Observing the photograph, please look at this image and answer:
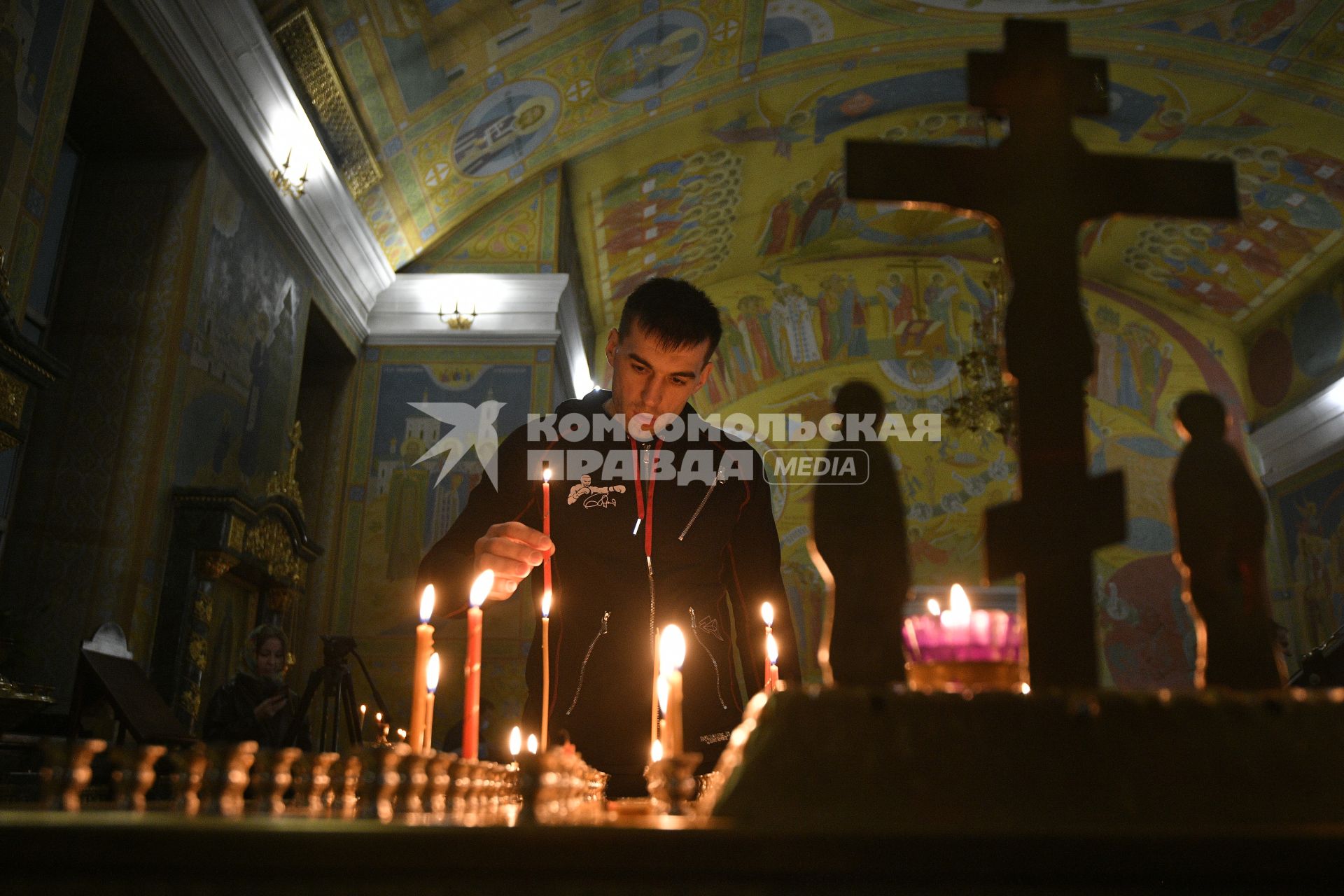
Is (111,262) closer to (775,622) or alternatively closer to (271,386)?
(271,386)

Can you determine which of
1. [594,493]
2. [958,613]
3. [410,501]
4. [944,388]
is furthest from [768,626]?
[944,388]

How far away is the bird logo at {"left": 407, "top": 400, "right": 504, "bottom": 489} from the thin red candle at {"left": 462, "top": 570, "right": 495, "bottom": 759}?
9.15 m

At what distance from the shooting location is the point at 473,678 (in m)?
1.55

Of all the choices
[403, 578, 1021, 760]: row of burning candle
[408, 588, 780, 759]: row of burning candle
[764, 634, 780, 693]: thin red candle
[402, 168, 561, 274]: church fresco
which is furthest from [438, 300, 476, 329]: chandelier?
[408, 588, 780, 759]: row of burning candle

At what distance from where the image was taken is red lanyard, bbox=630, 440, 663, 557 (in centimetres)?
269

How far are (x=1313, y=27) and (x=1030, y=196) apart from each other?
466 inches

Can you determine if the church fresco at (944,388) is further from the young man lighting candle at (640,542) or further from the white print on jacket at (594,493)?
the white print on jacket at (594,493)

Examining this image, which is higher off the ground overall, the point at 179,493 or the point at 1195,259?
the point at 1195,259

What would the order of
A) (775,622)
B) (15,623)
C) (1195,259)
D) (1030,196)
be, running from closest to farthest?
(1030,196)
(775,622)
(15,623)
(1195,259)

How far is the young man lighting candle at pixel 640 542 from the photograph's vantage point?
257 centimetres

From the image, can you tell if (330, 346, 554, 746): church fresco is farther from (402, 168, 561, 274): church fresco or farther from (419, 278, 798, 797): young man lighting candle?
(419, 278, 798, 797): young man lighting candle

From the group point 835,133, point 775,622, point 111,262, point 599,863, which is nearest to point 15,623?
point 111,262

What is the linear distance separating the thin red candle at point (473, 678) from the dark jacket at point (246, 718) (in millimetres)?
5287

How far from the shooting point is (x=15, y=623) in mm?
6082
